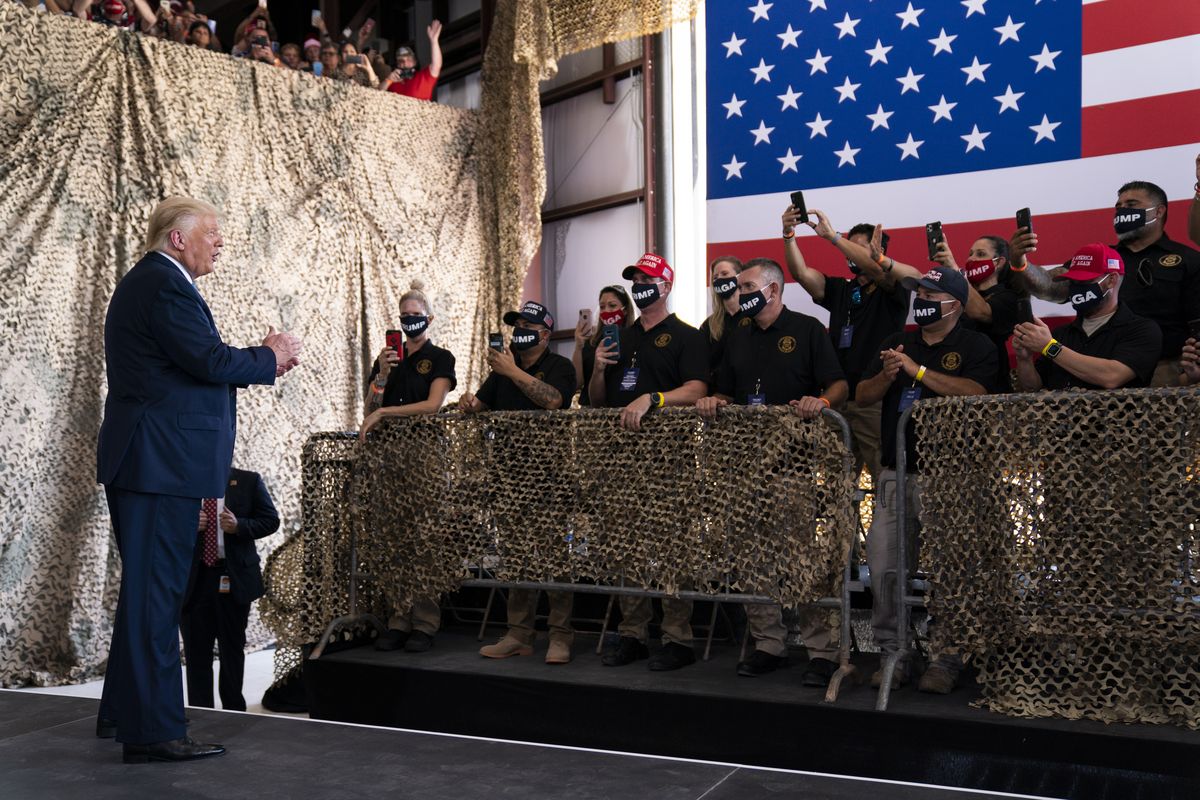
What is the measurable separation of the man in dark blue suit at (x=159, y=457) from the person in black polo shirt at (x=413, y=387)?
66.8 inches

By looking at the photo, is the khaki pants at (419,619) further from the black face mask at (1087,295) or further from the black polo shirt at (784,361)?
the black face mask at (1087,295)

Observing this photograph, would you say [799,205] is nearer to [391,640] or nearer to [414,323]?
[414,323]

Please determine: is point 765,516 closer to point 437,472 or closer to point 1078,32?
point 437,472

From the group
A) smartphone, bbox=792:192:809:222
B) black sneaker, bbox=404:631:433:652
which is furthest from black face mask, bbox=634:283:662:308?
black sneaker, bbox=404:631:433:652

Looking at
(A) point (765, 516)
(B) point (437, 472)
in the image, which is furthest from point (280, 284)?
(A) point (765, 516)

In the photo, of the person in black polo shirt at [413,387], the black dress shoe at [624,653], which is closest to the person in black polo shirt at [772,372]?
the black dress shoe at [624,653]

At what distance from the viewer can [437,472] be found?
481 cm

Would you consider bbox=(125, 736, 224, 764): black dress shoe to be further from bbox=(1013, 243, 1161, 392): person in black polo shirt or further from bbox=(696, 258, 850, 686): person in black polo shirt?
bbox=(1013, 243, 1161, 392): person in black polo shirt

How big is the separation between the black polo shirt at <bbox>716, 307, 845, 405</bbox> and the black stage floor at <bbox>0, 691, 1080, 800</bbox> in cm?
173

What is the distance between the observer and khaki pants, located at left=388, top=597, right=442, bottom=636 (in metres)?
5.05

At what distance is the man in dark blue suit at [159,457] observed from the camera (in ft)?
10.4

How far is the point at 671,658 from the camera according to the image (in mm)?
4398

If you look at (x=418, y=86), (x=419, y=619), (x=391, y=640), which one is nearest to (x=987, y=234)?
(x=419, y=619)

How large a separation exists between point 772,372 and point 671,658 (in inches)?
46.3
